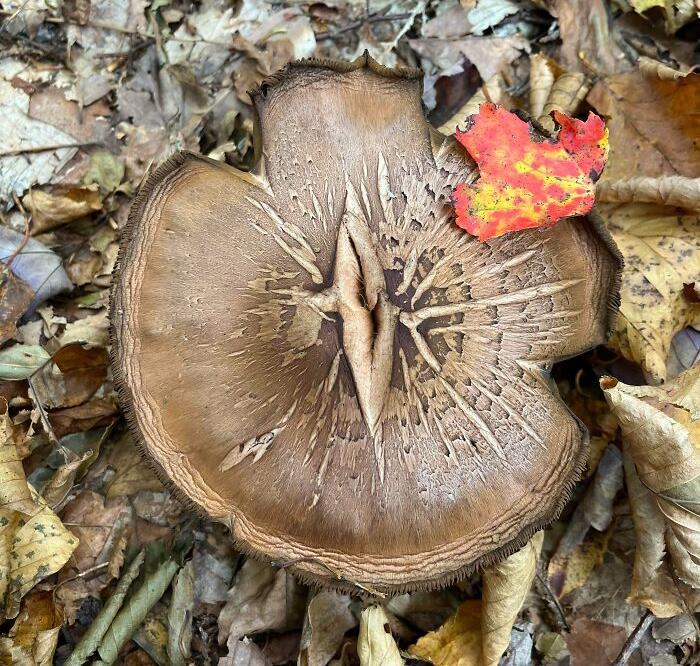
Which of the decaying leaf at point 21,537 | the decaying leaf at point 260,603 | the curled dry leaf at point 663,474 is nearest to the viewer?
the curled dry leaf at point 663,474

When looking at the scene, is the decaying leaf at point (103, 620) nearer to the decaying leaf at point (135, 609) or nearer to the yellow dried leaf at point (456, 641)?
the decaying leaf at point (135, 609)

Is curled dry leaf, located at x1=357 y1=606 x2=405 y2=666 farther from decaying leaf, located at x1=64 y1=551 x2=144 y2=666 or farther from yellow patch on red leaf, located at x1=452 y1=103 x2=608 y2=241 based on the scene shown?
yellow patch on red leaf, located at x1=452 y1=103 x2=608 y2=241

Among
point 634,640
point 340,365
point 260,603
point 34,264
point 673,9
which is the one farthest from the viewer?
point 673,9

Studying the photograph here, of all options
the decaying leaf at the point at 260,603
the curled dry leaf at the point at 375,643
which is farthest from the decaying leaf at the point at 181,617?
the curled dry leaf at the point at 375,643

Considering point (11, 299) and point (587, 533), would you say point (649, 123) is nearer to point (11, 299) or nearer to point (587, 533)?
point (587, 533)

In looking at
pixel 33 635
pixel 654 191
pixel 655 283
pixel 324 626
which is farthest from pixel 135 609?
pixel 654 191

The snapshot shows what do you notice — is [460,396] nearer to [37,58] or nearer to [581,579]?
[581,579]
